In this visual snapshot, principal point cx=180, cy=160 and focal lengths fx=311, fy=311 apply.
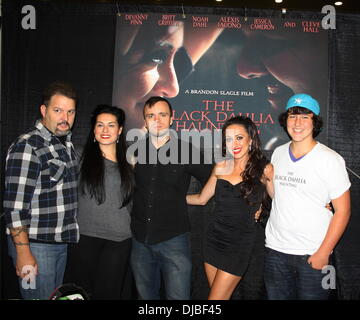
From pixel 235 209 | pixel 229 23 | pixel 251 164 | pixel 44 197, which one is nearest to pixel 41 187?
pixel 44 197

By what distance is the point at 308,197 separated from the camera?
197cm

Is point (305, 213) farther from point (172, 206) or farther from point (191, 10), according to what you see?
point (191, 10)

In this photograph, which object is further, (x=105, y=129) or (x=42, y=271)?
(x=105, y=129)

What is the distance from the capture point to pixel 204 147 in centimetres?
293

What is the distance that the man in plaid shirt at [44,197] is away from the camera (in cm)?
187

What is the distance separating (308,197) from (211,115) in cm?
126

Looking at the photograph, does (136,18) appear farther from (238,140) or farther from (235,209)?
(235,209)

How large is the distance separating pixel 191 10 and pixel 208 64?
536mm

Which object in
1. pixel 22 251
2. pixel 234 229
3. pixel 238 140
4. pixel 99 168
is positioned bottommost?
pixel 22 251

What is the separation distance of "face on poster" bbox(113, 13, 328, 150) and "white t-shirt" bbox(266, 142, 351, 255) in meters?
0.95

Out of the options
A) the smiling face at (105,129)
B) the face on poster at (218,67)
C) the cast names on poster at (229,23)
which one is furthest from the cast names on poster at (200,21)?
the smiling face at (105,129)

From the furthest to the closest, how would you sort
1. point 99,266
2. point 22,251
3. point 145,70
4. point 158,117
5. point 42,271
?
point 145,70, point 158,117, point 99,266, point 42,271, point 22,251

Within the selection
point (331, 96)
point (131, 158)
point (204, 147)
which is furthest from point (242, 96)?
point (131, 158)

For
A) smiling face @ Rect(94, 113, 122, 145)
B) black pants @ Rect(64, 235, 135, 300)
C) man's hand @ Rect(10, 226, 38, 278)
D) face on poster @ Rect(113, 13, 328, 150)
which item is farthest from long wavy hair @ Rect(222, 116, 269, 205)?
man's hand @ Rect(10, 226, 38, 278)
